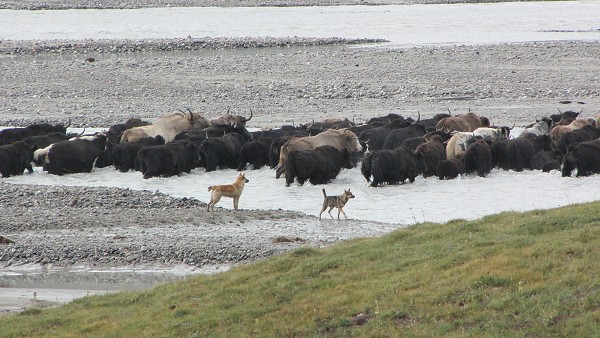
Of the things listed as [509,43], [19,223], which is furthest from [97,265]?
[509,43]

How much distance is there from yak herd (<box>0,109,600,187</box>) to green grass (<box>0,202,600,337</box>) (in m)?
7.08

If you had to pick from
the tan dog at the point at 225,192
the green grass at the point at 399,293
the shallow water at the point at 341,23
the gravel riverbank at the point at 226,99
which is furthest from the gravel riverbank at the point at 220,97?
the shallow water at the point at 341,23

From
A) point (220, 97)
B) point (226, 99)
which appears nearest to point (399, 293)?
point (226, 99)

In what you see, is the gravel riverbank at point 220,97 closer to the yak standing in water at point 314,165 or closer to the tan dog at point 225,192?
the tan dog at point 225,192

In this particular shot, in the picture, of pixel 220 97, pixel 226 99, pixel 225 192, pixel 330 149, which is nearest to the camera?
pixel 225 192

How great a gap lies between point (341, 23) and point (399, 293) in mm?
51078

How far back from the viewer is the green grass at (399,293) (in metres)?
8.23

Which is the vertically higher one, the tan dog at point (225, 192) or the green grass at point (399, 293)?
the green grass at point (399, 293)

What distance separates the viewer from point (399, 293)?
909 centimetres

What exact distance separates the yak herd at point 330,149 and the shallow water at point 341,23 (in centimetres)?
2377

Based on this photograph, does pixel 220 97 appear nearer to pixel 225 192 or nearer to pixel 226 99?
pixel 226 99

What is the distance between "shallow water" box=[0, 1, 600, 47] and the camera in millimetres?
50562

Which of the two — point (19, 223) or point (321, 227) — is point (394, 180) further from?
point (19, 223)

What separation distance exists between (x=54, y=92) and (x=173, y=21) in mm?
30168
